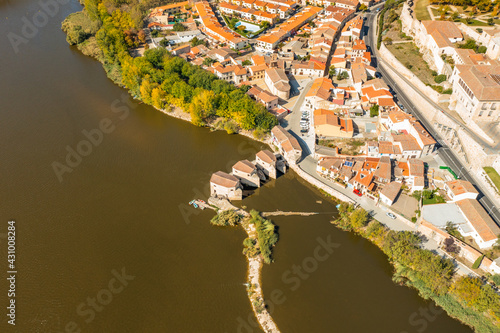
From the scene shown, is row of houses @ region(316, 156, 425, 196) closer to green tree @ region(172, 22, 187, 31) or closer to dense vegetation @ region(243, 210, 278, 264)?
dense vegetation @ region(243, 210, 278, 264)

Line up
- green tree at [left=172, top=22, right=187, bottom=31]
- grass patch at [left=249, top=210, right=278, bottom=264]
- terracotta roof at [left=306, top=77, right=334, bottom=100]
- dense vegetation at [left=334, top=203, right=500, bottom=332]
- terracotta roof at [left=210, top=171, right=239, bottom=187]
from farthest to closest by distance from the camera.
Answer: green tree at [left=172, top=22, right=187, bottom=31] → terracotta roof at [left=306, top=77, right=334, bottom=100] → terracotta roof at [left=210, top=171, right=239, bottom=187] → grass patch at [left=249, top=210, right=278, bottom=264] → dense vegetation at [left=334, top=203, right=500, bottom=332]

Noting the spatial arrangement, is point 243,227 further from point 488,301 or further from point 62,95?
point 62,95

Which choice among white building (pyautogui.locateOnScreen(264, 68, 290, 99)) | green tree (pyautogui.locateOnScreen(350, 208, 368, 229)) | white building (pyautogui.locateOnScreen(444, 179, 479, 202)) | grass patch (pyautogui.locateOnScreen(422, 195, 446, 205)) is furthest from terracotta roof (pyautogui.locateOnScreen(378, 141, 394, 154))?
white building (pyautogui.locateOnScreen(264, 68, 290, 99))

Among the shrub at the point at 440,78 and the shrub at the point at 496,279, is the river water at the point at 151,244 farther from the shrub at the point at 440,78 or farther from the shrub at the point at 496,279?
the shrub at the point at 440,78

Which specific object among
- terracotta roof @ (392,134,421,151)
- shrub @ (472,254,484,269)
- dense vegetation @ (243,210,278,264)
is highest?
terracotta roof @ (392,134,421,151)

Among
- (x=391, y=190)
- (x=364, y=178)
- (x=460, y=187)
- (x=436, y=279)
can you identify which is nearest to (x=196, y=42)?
(x=364, y=178)

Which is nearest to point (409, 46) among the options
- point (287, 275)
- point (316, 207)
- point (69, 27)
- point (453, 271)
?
point (316, 207)
